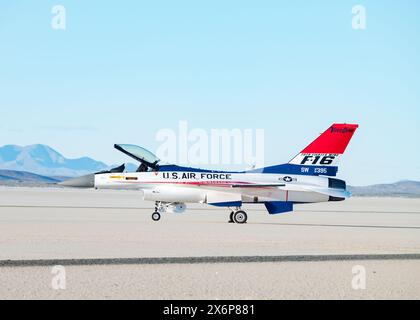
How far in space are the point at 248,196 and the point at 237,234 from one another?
307 inches

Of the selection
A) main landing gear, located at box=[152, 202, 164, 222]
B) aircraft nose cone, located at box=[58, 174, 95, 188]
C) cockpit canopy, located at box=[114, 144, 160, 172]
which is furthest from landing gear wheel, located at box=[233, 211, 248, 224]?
aircraft nose cone, located at box=[58, 174, 95, 188]

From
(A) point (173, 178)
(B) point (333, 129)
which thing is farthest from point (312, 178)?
(A) point (173, 178)

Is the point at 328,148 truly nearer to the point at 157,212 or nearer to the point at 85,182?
the point at 157,212

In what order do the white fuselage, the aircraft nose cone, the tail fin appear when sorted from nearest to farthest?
the white fuselage → the aircraft nose cone → the tail fin

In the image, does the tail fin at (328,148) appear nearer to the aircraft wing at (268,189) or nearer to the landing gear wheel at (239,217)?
the aircraft wing at (268,189)

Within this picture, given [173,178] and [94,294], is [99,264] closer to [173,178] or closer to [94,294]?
[94,294]

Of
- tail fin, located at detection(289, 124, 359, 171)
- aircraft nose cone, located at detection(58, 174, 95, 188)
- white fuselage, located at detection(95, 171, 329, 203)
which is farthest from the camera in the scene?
tail fin, located at detection(289, 124, 359, 171)

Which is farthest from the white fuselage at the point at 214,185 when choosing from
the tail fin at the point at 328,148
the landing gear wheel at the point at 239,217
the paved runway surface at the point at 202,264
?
the paved runway surface at the point at 202,264

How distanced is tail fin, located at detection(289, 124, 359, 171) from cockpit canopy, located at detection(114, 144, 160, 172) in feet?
18.9

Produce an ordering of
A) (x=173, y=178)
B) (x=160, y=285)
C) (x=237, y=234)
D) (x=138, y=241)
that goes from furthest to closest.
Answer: (x=173, y=178)
(x=237, y=234)
(x=138, y=241)
(x=160, y=285)

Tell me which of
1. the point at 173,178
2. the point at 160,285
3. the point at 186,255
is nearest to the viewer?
the point at 160,285

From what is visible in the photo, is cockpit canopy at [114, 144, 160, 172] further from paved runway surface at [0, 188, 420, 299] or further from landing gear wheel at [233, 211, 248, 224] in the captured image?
paved runway surface at [0, 188, 420, 299]

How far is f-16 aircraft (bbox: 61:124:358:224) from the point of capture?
88.0 feet
